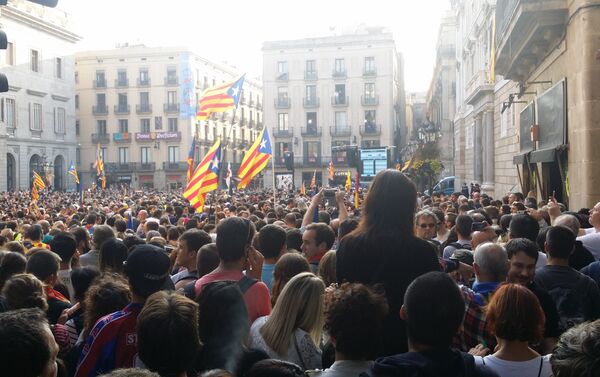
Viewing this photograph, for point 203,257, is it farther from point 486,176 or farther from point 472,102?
point 472,102

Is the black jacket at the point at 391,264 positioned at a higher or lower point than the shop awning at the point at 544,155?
lower

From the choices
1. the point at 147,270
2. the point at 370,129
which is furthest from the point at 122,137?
the point at 147,270

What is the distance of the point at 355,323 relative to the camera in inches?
117

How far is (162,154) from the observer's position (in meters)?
62.3

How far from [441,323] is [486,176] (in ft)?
72.9

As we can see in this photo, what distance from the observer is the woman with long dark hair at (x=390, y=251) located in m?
3.52

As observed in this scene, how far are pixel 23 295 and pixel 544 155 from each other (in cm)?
1172

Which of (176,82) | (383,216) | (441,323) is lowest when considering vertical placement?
(441,323)

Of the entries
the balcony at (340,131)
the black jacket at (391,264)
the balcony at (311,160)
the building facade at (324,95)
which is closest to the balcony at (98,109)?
the building facade at (324,95)

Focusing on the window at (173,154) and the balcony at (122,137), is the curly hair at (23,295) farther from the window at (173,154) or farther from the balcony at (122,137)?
the balcony at (122,137)

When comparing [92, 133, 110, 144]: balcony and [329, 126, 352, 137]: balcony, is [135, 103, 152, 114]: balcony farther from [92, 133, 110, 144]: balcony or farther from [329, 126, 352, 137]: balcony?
[329, 126, 352, 137]: balcony

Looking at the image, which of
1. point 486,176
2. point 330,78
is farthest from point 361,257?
point 330,78

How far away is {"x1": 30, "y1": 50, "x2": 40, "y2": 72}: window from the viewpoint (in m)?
48.9

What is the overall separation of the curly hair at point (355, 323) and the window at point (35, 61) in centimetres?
5111
